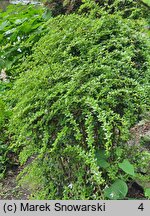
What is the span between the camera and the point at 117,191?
75.2 inches

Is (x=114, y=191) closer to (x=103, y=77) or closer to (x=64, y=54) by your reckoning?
(x=103, y=77)

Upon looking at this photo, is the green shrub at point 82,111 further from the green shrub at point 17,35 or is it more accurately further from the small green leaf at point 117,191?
the green shrub at point 17,35

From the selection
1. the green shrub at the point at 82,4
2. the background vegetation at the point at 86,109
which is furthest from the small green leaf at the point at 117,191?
the green shrub at the point at 82,4

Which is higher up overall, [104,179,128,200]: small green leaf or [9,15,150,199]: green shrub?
[9,15,150,199]: green shrub

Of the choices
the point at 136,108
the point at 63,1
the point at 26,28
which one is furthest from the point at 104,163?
the point at 63,1

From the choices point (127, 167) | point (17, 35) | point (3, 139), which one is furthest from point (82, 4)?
point (127, 167)

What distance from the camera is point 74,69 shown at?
2.06 metres

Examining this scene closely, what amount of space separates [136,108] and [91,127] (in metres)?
0.31

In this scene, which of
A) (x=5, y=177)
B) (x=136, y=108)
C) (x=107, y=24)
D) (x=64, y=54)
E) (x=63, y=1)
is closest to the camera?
(x=136, y=108)

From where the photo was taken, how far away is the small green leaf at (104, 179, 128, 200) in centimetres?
189

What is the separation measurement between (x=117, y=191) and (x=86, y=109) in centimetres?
46

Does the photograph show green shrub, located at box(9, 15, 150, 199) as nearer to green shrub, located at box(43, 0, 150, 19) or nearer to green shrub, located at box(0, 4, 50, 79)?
green shrub, located at box(43, 0, 150, 19)

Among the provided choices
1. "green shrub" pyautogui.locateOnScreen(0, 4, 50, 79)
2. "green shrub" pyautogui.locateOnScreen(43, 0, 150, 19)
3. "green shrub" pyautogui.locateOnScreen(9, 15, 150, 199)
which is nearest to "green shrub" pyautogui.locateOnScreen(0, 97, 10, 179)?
"green shrub" pyautogui.locateOnScreen(0, 4, 50, 79)

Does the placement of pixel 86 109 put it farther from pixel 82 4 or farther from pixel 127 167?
pixel 82 4
